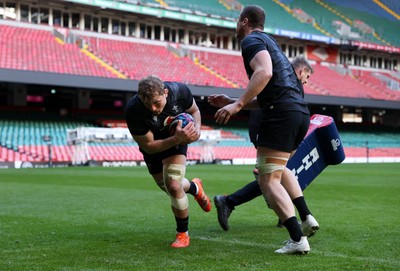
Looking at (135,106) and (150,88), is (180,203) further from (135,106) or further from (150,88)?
(150,88)

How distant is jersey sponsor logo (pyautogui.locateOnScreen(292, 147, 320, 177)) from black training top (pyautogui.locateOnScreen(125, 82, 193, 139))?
1687 millimetres

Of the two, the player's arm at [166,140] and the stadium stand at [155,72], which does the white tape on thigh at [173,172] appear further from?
the stadium stand at [155,72]

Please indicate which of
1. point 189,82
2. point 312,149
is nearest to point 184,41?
point 189,82

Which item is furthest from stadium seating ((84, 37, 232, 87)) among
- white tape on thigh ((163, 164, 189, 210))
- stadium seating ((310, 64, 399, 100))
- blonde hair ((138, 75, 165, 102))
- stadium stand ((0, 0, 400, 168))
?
blonde hair ((138, 75, 165, 102))

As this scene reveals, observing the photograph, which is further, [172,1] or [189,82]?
[172,1]

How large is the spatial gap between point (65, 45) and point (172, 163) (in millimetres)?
34954

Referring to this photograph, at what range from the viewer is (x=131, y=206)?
9.76 meters

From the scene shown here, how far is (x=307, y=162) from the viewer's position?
6.68 meters

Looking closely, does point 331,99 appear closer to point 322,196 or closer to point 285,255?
point 322,196

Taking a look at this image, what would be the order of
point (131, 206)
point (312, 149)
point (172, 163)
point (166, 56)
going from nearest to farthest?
point (172, 163) → point (312, 149) → point (131, 206) → point (166, 56)

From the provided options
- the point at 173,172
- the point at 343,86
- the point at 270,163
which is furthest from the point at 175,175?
the point at 343,86

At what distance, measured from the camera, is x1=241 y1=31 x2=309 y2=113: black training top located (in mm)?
5039

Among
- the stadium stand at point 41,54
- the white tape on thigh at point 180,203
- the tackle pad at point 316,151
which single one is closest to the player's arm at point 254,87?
the white tape on thigh at point 180,203

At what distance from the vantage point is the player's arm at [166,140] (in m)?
5.18
